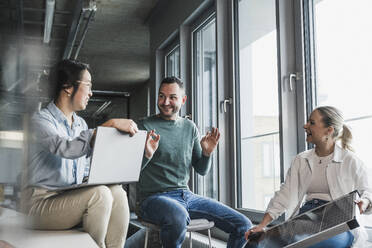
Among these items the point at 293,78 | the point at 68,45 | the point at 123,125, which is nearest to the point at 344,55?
the point at 293,78

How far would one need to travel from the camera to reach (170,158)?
91.0 inches

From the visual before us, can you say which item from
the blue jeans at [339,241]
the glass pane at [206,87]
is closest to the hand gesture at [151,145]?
the blue jeans at [339,241]

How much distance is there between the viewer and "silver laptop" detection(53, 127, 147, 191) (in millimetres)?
1428

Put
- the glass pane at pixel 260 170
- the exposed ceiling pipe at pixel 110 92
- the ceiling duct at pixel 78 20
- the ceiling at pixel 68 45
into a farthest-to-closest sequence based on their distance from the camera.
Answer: the exposed ceiling pipe at pixel 110 92, the ceiling duct at pixel 78 20, the glass pane at pixel 260 170, the ceiling at pixel 68 45

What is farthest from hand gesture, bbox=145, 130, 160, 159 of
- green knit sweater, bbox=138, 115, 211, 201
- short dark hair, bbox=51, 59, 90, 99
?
short dark hair, bbox=51, 59, 90, 99

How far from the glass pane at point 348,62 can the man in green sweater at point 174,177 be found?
0.68 m

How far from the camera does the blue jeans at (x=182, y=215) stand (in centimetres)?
201

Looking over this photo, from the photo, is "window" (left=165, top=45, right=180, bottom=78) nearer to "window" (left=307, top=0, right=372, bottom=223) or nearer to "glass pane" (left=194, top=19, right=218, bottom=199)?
"glass pane" (left=194, top=19, right=218, bottom=199)

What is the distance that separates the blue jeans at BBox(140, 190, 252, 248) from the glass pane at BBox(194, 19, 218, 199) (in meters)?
1.65

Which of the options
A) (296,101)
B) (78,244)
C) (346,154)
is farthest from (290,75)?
(78,244)

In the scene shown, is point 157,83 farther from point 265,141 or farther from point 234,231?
point 234,231

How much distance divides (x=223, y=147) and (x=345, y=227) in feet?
7.62

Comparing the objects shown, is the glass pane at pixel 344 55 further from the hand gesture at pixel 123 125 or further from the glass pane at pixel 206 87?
the glass pane at pixel 206 87

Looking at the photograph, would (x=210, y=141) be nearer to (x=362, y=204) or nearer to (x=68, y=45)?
(x=362, y=204)
